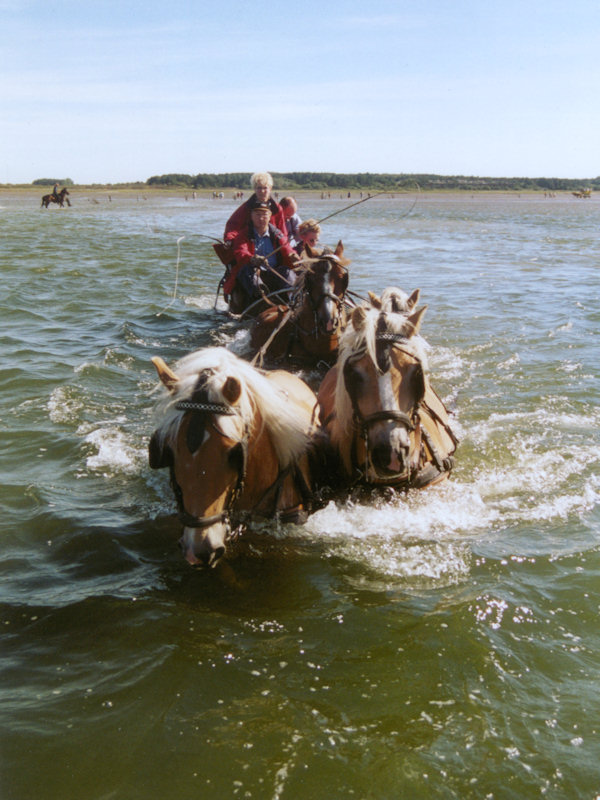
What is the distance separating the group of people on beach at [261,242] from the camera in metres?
8.84

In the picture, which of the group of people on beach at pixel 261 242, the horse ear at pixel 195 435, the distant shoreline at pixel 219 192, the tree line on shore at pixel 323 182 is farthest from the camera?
the tree line on shore at pixel 323 182

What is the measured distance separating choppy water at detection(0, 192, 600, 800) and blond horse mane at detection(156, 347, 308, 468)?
674 mm

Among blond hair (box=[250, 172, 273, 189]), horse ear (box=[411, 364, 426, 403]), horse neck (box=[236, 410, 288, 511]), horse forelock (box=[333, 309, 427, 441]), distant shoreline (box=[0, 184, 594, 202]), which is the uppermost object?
distant shoreline (box=[0, 184, 594, 202])

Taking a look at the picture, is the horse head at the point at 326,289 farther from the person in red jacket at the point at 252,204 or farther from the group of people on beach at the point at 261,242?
the person in red jacket at the point at 252,204

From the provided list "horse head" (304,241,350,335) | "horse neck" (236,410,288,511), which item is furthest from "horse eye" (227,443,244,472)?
"horse head" (304,241,350,335)

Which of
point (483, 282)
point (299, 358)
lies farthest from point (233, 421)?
point (483, 282)

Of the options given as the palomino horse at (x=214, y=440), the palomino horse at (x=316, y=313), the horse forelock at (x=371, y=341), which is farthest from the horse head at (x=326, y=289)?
the palomino horse at (x=214, y=440)

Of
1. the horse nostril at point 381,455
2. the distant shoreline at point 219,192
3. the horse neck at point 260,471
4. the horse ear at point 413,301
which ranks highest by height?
the distant shoreline at point 219,192

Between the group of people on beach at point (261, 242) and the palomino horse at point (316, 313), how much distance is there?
1464 millimetres

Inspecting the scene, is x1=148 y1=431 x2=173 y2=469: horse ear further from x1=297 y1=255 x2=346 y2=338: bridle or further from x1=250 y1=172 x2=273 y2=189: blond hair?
x1=250 y1=172 x2=273 y2=189: blond hair

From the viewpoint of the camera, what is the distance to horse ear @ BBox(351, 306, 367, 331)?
12.3 ft

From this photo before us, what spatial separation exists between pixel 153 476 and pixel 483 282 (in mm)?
13096

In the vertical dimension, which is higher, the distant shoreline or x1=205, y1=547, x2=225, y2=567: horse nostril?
the distant shoreline

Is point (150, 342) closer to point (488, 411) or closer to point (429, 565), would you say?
point (488, 411)
